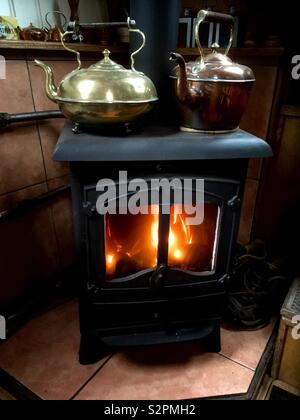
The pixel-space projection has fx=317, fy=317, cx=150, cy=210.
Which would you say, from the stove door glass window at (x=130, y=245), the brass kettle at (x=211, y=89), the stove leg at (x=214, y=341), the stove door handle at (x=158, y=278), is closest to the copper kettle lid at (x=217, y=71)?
the brass kettle at (x=211, y=89)

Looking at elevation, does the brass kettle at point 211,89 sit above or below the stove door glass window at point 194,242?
above

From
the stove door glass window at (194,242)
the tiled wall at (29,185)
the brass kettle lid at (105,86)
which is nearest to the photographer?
the brass kettle lid at (105,86)

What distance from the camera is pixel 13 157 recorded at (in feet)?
3.76

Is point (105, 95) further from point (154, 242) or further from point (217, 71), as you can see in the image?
point (154, 242)

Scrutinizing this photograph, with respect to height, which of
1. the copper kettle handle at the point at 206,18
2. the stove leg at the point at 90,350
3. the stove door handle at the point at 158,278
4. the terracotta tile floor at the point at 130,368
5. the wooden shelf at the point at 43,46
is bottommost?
the terracotta tile floor at the point at 130,368

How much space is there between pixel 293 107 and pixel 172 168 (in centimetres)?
83

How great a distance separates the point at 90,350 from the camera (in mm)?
1106

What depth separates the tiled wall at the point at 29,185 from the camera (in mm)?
1113

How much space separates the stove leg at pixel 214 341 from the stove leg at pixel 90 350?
1.24ft

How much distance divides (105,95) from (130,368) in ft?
2.99

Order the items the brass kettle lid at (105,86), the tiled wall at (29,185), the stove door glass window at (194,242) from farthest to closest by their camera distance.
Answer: the tiled wall at (29,185)
the stove door glass window at (194,242)
the brass kettle lid at (105,86)

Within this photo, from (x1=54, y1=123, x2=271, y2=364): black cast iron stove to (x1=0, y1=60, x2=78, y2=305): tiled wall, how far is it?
27 cm

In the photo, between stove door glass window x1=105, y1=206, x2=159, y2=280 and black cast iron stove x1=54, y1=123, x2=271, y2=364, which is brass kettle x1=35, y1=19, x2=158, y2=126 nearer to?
black cast iron stove x1=54, y1=123, x2=271, y2=364

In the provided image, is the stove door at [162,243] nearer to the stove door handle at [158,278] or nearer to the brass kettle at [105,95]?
the stove door handle at [158,278]
